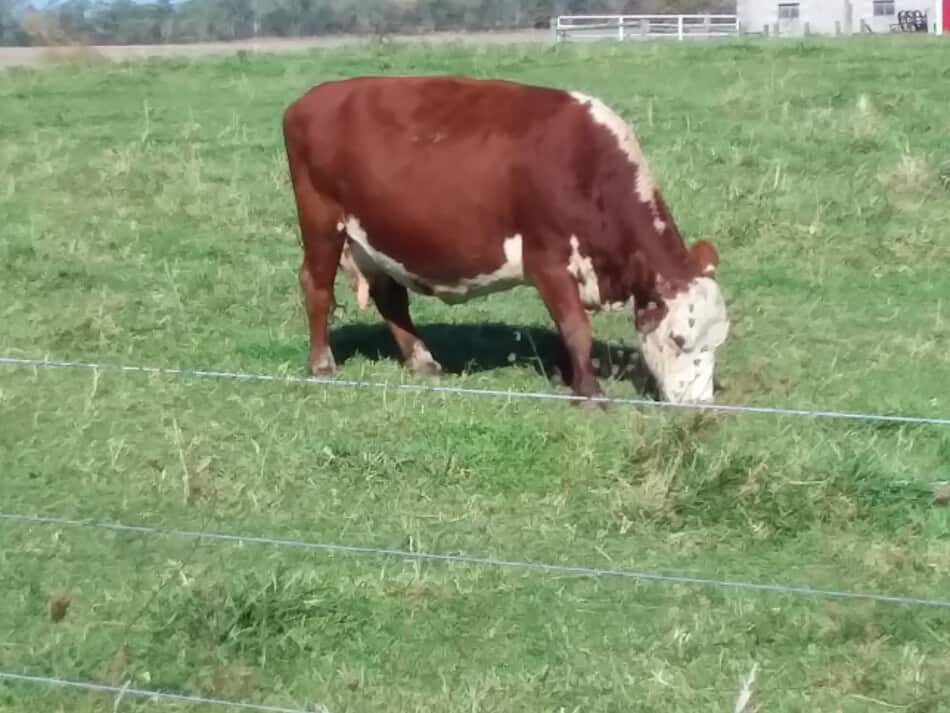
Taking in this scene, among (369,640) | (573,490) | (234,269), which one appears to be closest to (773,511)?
(573,490)

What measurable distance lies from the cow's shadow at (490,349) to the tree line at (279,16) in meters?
23.7

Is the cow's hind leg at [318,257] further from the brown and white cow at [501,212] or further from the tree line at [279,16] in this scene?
the tree line at [279,16]

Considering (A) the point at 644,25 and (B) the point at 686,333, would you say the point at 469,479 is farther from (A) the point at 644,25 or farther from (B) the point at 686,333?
(A) the point at 644,25

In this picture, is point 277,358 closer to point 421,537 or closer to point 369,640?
point 421,537

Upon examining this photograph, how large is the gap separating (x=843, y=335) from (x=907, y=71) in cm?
1115

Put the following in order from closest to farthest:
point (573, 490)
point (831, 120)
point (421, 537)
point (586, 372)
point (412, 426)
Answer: point (421, 537) → point (573, 490) → point (412, 426) → point (586, 372) → point (831, 120)

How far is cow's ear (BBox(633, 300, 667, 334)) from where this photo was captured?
8.52 metres

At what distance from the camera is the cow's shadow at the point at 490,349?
9438mm

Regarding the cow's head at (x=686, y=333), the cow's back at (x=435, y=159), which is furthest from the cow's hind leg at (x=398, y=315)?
the cow's head at (x=686, y=333)

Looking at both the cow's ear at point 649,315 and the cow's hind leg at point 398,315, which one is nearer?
the cow's ear at point 649,315

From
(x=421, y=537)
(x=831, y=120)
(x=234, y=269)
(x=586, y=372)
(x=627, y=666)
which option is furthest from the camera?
(x=831, y=120)

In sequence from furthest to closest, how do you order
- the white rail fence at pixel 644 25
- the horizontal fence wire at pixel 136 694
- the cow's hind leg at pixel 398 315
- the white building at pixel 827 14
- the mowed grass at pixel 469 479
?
the white building at pixel 827 14 → the white rail fence at pixel 644 25 → the cow's hind leg at pixel 398 315 → the mowed grass at pixel 469 479 → the horizontal fence wire at pixel 136 694

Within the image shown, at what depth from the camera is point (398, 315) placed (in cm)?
977

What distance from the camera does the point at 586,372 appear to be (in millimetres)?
8727
